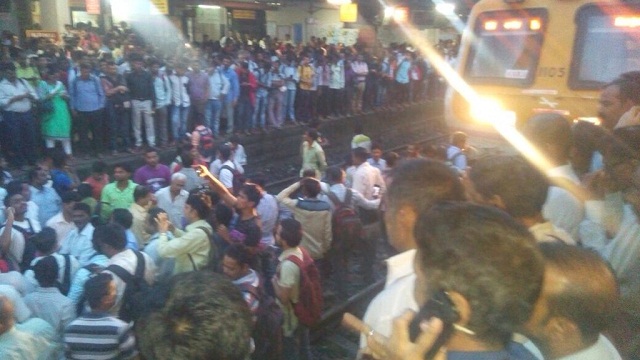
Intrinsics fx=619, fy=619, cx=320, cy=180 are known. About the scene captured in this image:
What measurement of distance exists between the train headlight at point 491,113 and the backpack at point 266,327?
3669mm

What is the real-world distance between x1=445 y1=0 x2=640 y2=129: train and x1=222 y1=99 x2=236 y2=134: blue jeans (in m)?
6.91

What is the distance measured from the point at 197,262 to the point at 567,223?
2.63m

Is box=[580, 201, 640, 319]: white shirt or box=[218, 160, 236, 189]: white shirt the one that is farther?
box=[218, 160, 236, 189]: white shirt

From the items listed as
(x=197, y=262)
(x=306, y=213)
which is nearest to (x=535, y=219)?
(x=197, y=262)

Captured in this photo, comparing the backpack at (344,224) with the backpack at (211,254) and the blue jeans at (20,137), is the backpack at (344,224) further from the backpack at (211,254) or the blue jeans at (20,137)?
the blue jeans at (20,137)

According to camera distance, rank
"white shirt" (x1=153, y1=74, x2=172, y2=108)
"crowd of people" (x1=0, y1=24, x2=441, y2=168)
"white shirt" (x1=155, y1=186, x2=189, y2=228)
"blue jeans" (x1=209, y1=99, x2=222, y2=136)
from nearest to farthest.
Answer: "white shirt" (x1=155, y1=186, x2=189, y2=228)
"crowd of people" (x1=0, y1=24, x2=441, y2=168)
"white shirt" (x1=153, y1=74, x2=172, y2=108)
"blue jeans" (x1=209, y1=99, x2=222, y2=136)

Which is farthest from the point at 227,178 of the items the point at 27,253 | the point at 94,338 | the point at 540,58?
the point at 94,338

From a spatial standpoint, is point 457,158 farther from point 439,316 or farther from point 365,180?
point 439,316

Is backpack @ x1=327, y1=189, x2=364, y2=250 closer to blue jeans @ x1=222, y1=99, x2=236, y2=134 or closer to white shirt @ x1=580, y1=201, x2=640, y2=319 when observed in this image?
white shirt @ x1=580, y1=201, x2=640, y2=319

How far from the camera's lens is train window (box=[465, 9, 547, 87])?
663 centimetres

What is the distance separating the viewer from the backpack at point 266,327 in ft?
14.1

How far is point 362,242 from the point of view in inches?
261

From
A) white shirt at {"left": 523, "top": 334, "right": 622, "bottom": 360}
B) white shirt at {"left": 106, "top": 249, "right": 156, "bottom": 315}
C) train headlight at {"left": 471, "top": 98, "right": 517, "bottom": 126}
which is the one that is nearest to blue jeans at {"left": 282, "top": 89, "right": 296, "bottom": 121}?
train headlight at {"left": 471, "top": 98, "right": 517, "bottom": 126}

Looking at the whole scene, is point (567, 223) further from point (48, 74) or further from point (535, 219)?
point (48, 74)
